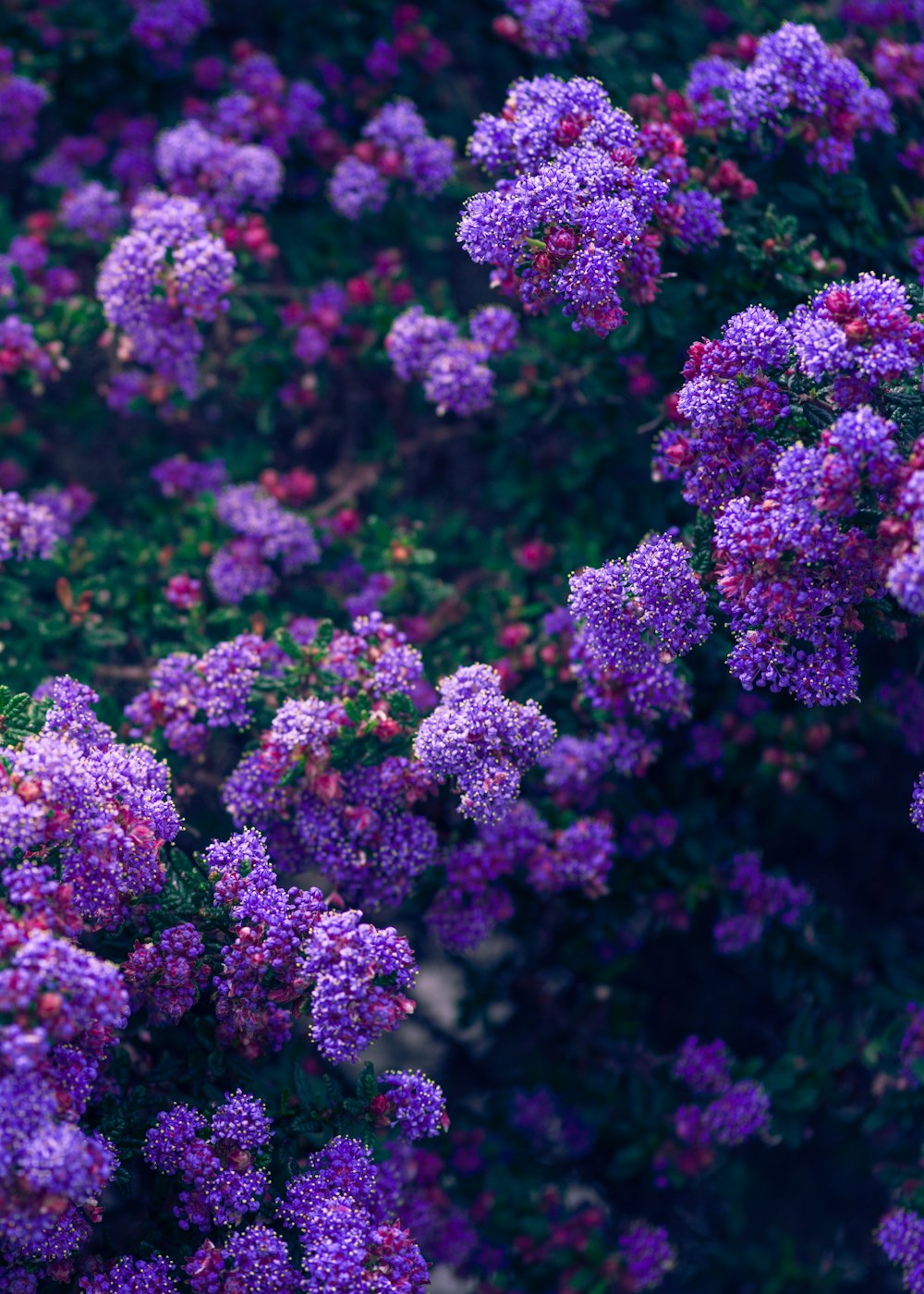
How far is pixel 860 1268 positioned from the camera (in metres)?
5.75

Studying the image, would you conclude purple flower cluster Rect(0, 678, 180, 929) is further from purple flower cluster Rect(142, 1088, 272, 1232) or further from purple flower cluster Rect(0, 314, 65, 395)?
purple flower cluster Rect(0, 314, 65, 395)

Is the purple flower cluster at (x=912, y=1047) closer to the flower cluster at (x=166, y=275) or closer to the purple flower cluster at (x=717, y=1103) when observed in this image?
the purple flower cluster at (x=717, y=1103)

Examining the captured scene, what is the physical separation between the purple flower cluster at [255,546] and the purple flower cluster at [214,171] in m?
1.44

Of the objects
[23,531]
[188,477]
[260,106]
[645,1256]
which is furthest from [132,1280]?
[260,106]

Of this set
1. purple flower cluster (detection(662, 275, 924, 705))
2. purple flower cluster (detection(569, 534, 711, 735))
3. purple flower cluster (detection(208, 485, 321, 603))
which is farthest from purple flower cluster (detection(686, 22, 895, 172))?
purple flower cluster (detection(208, 485, 321, 603))

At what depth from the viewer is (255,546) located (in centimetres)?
555

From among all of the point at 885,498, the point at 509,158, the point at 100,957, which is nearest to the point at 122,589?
the point at 100,957

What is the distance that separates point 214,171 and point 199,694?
2.65 metres

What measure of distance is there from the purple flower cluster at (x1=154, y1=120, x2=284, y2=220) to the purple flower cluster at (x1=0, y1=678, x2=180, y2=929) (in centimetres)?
281

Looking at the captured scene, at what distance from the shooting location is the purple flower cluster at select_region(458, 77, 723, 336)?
13.6 ft

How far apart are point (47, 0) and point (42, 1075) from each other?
5882mm

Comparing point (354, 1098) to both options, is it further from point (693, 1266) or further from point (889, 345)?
point (889, 345)

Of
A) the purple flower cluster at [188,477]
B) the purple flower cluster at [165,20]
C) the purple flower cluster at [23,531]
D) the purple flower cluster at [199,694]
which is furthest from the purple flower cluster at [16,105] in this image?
the purple flower cluster at [199,694]

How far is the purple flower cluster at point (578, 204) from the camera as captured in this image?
4.14 m
